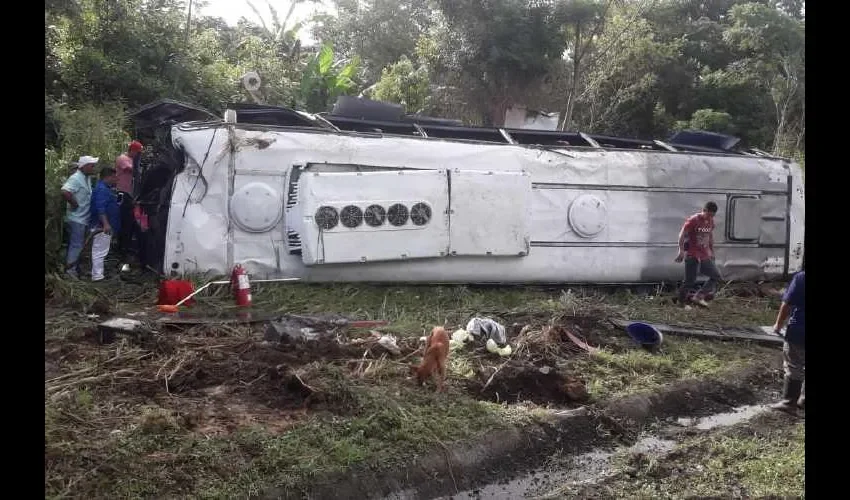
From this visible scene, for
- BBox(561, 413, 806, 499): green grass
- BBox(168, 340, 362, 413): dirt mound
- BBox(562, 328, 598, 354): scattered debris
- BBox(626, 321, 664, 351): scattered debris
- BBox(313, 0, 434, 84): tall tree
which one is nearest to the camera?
BBox(561, 413, 806, 499): green grass

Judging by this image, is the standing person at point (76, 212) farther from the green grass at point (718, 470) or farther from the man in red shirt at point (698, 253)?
the man in red shirt at point (698, 253)

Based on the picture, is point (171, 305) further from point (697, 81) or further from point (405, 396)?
point (697, 81)

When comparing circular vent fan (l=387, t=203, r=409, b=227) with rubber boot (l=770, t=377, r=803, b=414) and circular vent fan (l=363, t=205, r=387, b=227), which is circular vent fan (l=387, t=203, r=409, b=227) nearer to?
circular vent fan (l=363, t=205, r=387, b=227)

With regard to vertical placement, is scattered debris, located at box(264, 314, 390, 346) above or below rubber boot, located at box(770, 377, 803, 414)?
above

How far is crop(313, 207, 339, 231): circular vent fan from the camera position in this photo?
23.1 feet

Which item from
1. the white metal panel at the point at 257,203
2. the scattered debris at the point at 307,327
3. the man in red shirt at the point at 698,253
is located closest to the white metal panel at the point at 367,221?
the white metal panel at the point at 257,203

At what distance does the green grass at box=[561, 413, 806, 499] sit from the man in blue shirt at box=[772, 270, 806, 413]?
1.52ft

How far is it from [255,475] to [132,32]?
406 inches

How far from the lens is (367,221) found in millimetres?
7227

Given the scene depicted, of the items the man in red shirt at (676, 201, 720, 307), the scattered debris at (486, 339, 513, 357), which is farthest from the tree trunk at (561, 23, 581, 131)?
the scattered debris at (486, 339, 513, 357)

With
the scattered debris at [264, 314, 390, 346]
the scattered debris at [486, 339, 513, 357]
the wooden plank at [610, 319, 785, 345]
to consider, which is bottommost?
the wooden plank at [610, 319, 785, 345]

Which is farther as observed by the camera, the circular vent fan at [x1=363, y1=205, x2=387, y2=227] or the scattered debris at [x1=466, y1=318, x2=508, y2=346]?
the circular vent fan at [x1=363, y1=205, x2=387, y2=227]

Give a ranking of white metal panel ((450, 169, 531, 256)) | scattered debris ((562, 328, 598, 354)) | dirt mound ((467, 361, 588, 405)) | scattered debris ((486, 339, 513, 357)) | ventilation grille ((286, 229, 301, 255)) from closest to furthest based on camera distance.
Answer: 1. dirt mound ((467, 361, 588, 405))
2. scattered debris ((486, 339, 513, 357))
3. scattered debris ((562, 328, 598, 354))
4. ventilation grille ((286, 229, 301, 255))
5. white metal panel ((450, 169, 531, 256))
